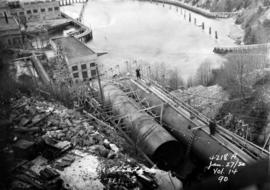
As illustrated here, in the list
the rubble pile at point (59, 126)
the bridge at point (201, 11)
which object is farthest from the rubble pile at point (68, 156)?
the bridge at point (201, 11)

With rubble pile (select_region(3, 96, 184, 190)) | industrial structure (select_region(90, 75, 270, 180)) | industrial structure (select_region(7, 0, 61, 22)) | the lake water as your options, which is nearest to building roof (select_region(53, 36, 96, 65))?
the lake water

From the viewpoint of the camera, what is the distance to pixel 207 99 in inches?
414

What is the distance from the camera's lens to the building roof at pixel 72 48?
1382cm

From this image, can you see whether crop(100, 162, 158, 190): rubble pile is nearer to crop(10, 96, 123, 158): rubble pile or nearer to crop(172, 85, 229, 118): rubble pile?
crop(10, 96, 123, 158): rubble pile

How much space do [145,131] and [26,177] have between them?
295 cm

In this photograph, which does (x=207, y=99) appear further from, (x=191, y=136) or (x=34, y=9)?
(x=34, y=9)

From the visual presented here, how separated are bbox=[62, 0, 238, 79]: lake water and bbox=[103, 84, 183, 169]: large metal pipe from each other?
4.90 m

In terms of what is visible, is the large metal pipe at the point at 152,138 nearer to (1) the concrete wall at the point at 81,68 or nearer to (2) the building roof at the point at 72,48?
(1) the concrete wall at the point at 81,68

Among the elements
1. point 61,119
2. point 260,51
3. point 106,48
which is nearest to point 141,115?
point 61,119

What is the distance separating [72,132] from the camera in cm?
638

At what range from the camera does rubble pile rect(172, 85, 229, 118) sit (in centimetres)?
952

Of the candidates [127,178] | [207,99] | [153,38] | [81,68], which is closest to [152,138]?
[127,178]

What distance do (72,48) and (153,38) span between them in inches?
330

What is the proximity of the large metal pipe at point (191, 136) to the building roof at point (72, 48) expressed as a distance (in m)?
7.02
